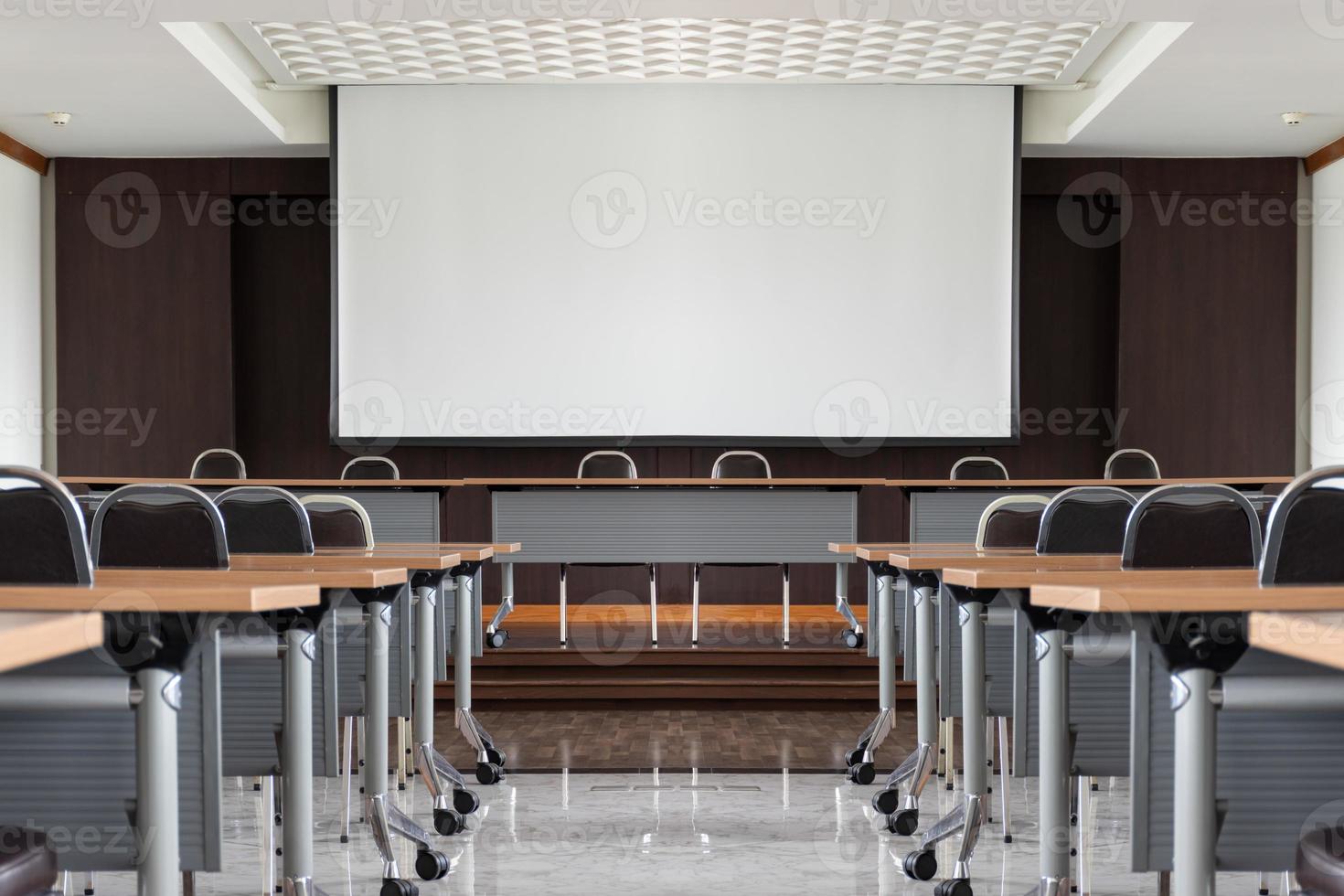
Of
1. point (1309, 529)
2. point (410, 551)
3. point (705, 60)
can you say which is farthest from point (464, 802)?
point (705, 60)

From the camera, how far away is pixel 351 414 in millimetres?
7582

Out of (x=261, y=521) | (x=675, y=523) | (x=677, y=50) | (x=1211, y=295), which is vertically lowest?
(x=675, y=523)

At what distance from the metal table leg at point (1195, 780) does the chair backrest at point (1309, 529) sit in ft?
1.40

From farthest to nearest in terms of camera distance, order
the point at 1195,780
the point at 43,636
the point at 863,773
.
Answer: the point at 863,773
the point at 1195,780
the point at 43,636

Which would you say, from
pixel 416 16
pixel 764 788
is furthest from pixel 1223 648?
pixel 416 16

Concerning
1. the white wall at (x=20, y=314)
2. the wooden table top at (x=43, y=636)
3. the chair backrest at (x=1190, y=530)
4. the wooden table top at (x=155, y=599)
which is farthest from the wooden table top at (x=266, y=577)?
the white wall at (x=20, y=314)

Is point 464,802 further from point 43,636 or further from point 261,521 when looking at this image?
point 43,636

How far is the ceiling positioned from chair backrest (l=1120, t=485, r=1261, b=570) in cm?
376

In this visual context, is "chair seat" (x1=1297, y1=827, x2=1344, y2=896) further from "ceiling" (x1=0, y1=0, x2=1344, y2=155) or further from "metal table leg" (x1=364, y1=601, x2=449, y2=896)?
"ceiling" (x1=0, y1=0, x2=1344, y2=155)

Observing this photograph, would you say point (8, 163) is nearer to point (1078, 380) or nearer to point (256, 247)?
point (256, 247)

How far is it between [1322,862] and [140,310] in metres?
7.99

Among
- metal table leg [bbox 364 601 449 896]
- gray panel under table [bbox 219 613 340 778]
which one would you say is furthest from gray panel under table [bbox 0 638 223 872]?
metal table leg [bbox 364 601 449 896]

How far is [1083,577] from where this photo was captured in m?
1.85

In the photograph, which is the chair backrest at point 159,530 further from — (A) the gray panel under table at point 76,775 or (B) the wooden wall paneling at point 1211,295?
(B) the wooden wall paneling at point 1211,295
